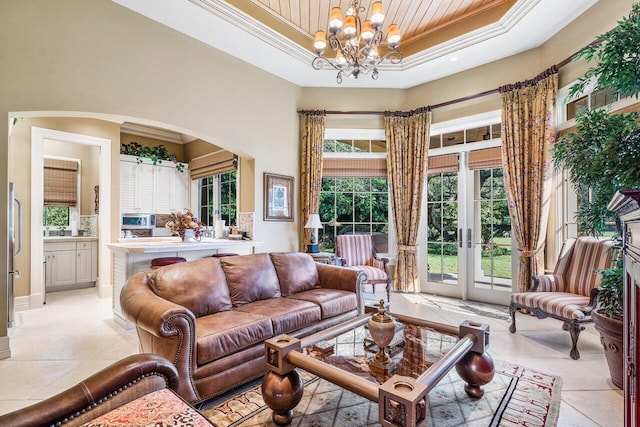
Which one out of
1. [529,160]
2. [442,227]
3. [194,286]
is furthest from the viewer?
[442,227]

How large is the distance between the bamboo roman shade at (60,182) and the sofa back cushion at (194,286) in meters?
5.05

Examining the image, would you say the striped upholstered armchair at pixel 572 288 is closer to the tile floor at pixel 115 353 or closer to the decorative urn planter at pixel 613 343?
the tile floor at pixel 115 353

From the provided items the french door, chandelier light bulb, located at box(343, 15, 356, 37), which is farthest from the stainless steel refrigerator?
the french door

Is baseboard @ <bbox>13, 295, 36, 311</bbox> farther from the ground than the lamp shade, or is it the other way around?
the lamp shade

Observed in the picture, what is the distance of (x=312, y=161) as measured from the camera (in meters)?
5.21

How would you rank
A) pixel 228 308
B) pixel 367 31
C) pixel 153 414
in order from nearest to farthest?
pixel 153 414 < pixel 228 308 < pixel 367 31

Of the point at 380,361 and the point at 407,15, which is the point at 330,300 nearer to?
the point at 380,361

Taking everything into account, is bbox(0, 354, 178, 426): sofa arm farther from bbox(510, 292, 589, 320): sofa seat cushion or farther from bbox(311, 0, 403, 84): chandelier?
bbox(510, 292, 589, 320): sofa seat cushion

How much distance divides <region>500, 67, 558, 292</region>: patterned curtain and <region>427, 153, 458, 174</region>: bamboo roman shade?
0.77 metres

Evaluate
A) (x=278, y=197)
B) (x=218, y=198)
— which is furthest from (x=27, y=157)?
(x=278, y=197)

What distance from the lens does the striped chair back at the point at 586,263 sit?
3.15 meters

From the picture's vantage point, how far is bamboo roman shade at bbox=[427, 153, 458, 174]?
16.2 feet

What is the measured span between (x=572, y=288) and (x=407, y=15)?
12.6 feet

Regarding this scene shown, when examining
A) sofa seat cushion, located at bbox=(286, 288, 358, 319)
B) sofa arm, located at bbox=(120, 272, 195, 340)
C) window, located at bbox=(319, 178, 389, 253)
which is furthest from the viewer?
window, located at bbox=(319, 178, 389, 253)
